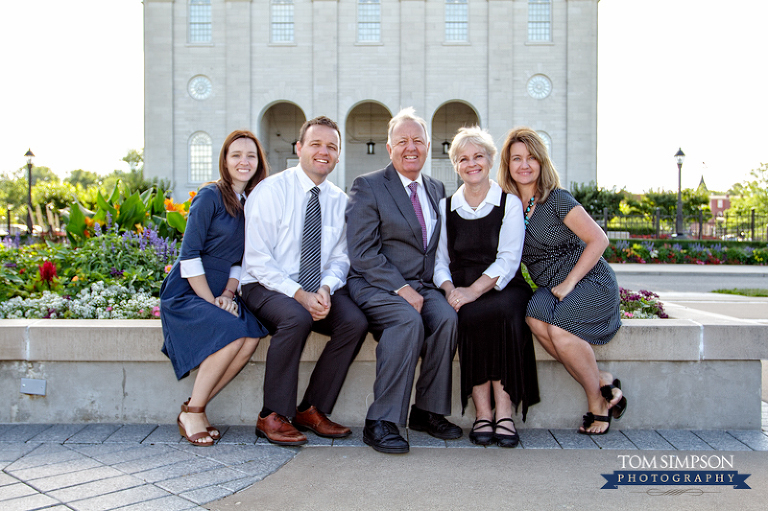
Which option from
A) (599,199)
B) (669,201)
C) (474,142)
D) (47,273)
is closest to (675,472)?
(474,142)

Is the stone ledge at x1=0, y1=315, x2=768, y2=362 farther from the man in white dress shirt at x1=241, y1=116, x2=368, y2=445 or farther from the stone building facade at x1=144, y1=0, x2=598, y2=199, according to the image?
the stone building facade at x1=144, y1=0, x2=598, y2=199

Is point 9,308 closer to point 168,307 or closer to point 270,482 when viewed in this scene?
point 168,307

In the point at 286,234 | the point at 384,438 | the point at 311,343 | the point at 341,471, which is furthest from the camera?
the point at 286,234

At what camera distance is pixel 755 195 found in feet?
130

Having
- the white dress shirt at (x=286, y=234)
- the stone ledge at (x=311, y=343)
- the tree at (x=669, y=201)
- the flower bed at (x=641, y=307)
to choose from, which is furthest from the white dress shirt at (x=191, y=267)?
the tree at (x=669, y=201)

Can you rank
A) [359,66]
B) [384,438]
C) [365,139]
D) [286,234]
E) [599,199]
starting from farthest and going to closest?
[365,139] → [359,66] → [599,199] → [286,234] → [384,438]

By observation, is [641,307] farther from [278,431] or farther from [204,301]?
[204,301]

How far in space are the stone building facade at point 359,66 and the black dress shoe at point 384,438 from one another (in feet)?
85.6

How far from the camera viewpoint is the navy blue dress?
151 inches

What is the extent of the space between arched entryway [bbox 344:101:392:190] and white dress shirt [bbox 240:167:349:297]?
89.3 feet

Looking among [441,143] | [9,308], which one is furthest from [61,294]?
[441,143]

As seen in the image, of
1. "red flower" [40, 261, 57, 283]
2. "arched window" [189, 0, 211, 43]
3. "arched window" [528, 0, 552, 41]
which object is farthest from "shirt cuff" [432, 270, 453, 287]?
"arched window" [189, 0, 211, 43]

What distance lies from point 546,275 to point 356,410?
170cm

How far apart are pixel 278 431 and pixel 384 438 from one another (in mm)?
694
